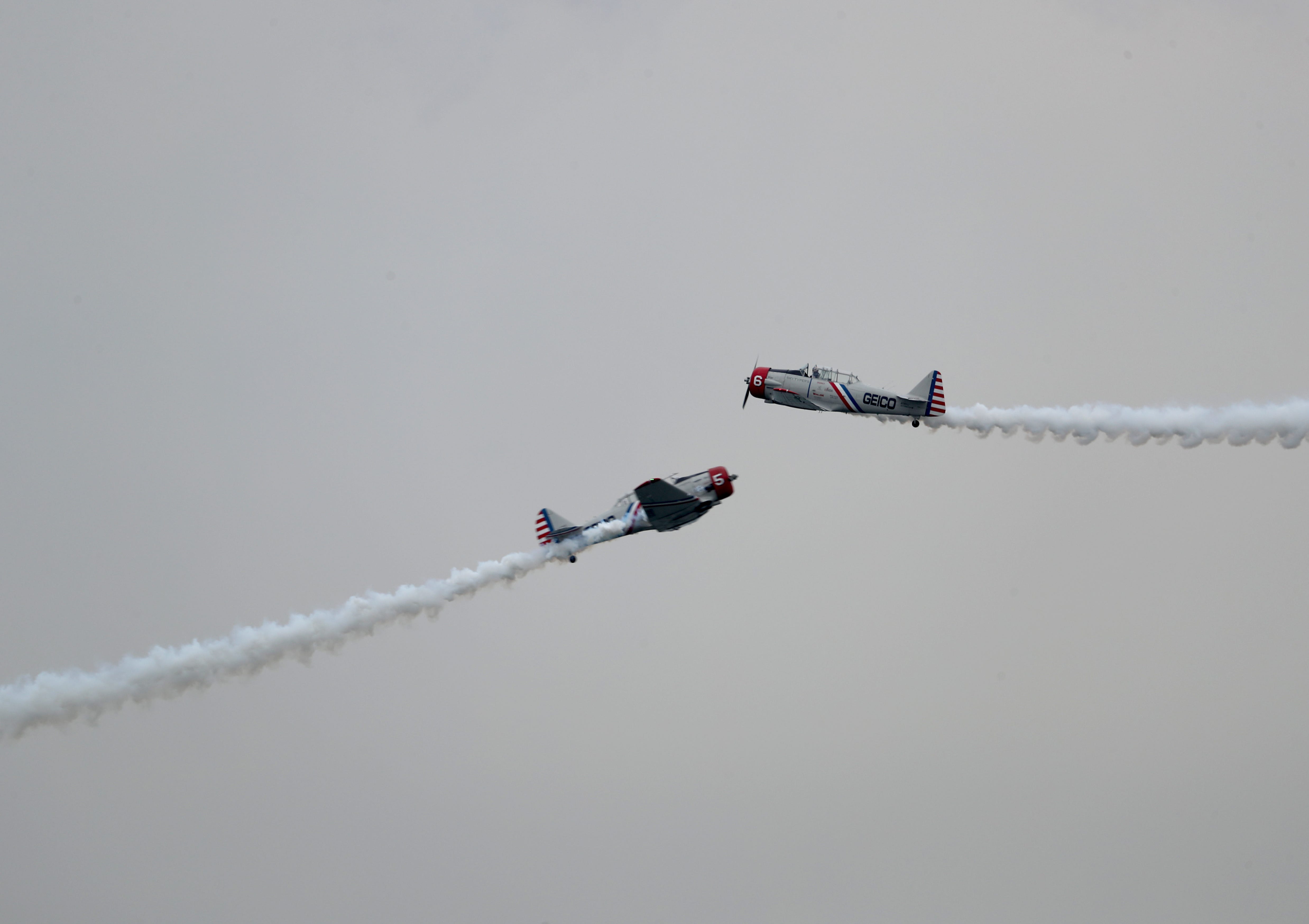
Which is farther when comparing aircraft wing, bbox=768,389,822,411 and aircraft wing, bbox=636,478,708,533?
aircraft wing, bbox=768,389,822,411

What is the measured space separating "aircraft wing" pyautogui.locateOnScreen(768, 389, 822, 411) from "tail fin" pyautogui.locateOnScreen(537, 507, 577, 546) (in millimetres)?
12087

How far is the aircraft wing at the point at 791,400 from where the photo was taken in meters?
69.4

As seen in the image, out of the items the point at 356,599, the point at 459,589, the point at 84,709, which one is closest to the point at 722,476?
the point at 459,589

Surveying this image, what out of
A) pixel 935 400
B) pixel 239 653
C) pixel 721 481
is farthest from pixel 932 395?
pixel 239 653

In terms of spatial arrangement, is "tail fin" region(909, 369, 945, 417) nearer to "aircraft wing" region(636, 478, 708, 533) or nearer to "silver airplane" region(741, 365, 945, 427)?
A: "silver airplane" region(741, 365, 945, 427)

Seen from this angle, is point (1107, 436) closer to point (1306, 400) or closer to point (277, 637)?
point (1306, 400)

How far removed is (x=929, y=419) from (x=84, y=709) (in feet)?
128

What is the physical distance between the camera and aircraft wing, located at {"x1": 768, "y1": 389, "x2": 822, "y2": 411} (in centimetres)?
6938

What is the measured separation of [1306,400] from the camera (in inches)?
2574

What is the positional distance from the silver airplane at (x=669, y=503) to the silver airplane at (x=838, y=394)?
8139mm

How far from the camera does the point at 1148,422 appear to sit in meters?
68.4

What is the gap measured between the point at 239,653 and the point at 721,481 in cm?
2232

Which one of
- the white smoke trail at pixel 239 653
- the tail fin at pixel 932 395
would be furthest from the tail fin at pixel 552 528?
the tail fin at pixel 932 395

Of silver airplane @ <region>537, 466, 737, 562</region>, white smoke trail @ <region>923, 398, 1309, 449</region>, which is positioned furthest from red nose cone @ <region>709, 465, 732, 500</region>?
white smoke trail @ <region>923, 398, 1309, 449</region>
